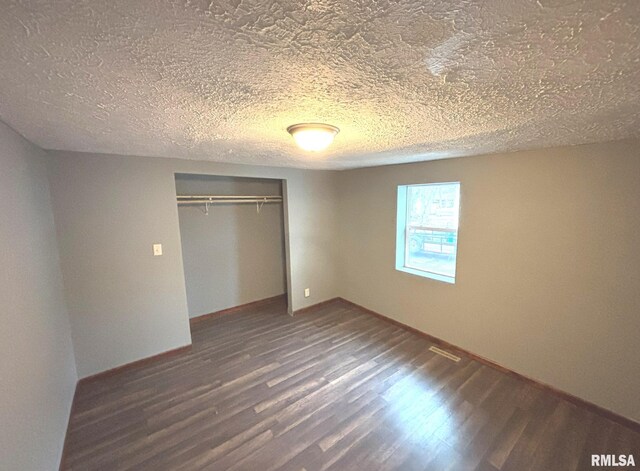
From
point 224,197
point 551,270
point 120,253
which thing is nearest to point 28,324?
point 120,253

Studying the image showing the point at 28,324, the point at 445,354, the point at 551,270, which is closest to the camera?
the point at 28,324

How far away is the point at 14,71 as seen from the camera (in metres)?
0.83

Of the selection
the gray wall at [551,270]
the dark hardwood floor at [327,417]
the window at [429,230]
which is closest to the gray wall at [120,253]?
the dark hardwood floor at [327,417]

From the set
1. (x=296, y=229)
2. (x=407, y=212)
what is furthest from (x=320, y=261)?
(x=407, y=212)

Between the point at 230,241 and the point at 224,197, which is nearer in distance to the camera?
the point at 224,197

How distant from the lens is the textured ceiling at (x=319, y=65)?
60 centimetres

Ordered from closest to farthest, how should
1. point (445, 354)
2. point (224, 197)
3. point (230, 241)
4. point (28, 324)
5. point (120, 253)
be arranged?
point (28, 324) < point (120, 253) < point (445, 354) < point (224, 197) < point (230, 241)

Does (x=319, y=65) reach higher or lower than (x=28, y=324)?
higher

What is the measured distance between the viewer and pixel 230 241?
3.82 metres

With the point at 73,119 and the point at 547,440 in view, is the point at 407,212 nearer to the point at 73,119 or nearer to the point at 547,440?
the point at 547,440

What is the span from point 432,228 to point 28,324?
3.49 meters

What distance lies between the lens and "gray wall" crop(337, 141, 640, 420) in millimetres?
1872

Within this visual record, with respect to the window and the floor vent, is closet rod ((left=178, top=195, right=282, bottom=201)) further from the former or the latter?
the floor vent

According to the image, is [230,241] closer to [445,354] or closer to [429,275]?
[429,275]
